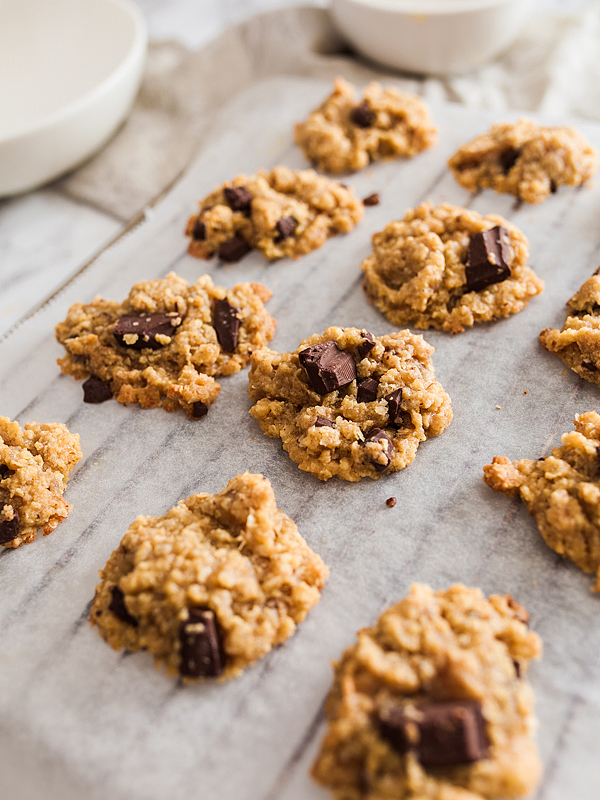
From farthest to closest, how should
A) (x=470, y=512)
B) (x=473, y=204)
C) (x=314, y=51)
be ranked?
(x=314, y=51)
(x=473, y=204)
(x=470, y=512)

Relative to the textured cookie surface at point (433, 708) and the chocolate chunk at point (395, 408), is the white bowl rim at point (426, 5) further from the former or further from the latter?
the textured cookie surface at point (433, 708)

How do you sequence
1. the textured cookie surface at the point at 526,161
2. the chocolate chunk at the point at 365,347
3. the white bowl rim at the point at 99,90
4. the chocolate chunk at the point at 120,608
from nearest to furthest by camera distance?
the chocolate chunk at the point at 120,608 → the chocolate chunk at the point at 365,347 → the textured cookie surface at the point at 526,161 → the white bowl rim at the point at 99,90

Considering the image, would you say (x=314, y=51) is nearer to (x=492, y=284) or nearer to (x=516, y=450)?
(x=492, y=284)

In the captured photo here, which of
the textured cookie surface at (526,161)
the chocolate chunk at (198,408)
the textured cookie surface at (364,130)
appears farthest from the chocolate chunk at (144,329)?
the textured cookie surface at (526,161)

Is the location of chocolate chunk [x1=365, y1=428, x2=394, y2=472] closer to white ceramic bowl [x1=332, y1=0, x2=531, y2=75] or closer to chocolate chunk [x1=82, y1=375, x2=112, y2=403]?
chocolate chunk [x1=82, y1=375, x2=112, y2=403]

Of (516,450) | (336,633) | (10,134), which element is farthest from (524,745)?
(10,134)

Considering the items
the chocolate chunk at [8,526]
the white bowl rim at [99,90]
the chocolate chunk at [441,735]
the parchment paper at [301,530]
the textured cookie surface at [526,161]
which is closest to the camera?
the chocolate chunk at [441,735]
